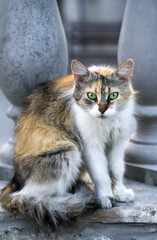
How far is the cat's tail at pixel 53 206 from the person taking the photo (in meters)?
2.07

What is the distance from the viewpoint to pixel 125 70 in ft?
7.35

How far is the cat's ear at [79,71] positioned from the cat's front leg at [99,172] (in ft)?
1.50

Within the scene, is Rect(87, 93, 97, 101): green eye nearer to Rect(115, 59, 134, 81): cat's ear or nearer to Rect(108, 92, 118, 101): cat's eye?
Rect(108, 92, 118, 101): cat's eye

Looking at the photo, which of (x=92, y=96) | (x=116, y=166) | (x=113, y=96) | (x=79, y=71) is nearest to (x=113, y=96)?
(x=113, y=96)

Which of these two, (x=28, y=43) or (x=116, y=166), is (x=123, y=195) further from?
(x=28, y=43)

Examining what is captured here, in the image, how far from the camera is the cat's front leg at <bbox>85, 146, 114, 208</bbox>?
2.29 metres

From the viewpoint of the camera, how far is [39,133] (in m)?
2.39

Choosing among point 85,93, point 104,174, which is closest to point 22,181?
point 104,174

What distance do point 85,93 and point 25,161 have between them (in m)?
0.60

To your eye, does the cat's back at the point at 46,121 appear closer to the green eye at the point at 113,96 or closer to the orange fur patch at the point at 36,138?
the orange fur patch at the point at 36,138

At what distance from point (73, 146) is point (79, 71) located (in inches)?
19.3

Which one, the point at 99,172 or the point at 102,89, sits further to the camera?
the point at 99,172

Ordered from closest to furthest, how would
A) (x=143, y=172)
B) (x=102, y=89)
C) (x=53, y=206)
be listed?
(x=53, y=206) < (x=102, y=89) < (x=143, y=172)

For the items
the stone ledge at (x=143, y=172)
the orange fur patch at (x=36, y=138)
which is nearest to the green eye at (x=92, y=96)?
the orange fur patch at (x=36, y=138)
